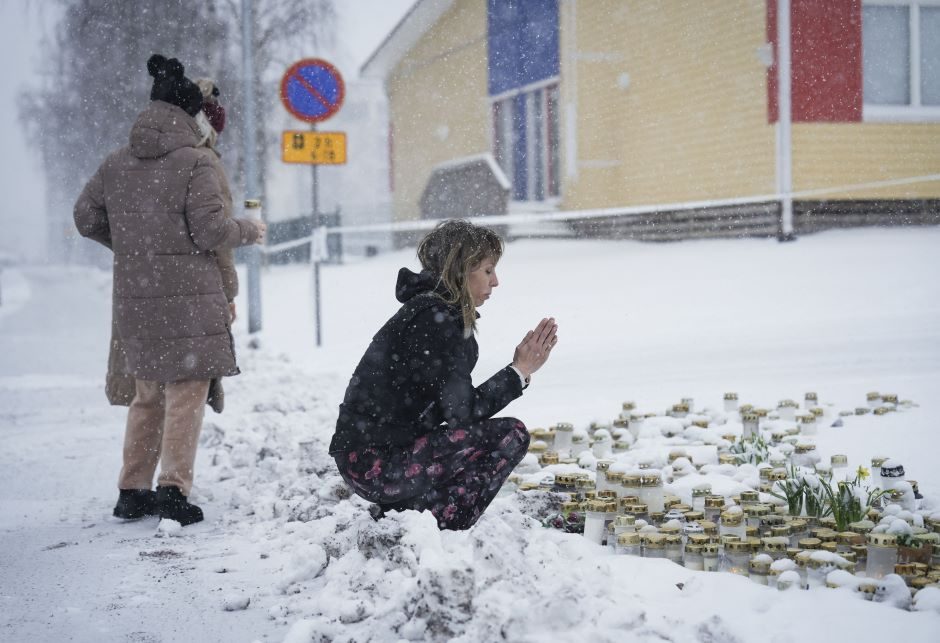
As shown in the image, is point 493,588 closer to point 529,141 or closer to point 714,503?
point 714,503

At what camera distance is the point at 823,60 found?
12.0 metres

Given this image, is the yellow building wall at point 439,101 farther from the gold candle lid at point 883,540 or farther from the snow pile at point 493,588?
the gold candle lid at point 883,540

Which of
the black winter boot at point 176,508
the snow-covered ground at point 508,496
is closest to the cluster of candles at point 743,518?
the snow-covered ground at point 508,496

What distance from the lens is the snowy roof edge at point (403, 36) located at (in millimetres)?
20438

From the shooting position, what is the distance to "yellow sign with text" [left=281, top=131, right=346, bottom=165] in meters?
10.2

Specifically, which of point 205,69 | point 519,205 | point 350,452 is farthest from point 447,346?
point 205,69

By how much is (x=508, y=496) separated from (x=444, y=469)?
0.79 m

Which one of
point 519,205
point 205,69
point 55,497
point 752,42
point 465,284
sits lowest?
point 55,497

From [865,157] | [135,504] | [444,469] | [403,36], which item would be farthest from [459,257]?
[403,36]

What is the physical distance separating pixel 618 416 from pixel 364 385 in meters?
2.95

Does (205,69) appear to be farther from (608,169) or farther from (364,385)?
(364,385)

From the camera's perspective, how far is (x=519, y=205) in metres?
17.6

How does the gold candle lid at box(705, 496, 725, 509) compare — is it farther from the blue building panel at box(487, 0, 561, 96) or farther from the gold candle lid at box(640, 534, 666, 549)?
the blue building panel at box(487, 0, 561, 96)

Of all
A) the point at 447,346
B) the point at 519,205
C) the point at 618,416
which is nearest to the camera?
the point at 447,346
